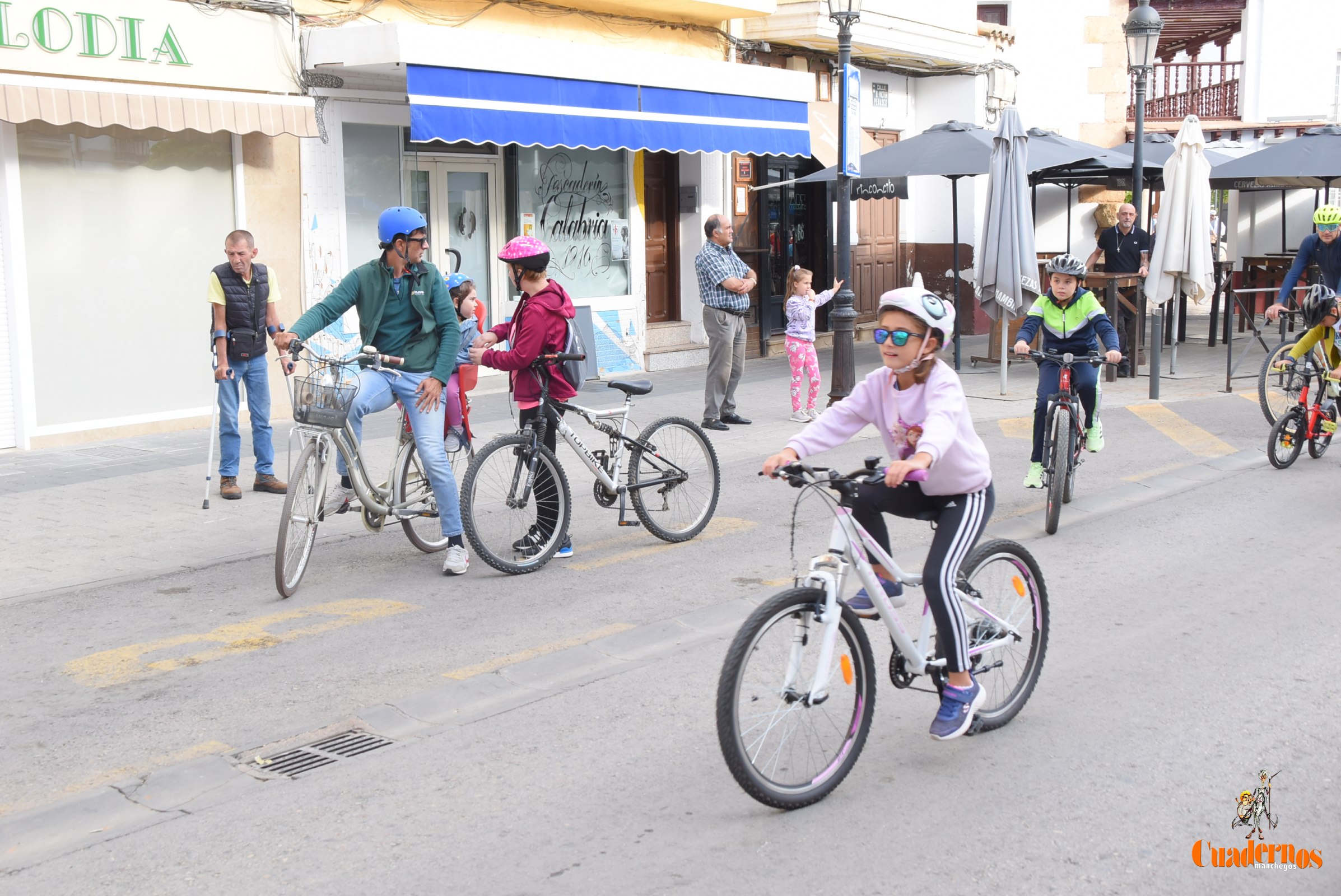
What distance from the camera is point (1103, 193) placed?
24078 millimetres

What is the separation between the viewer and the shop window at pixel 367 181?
13.6 metres

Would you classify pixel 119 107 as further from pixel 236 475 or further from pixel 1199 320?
pixel 1199 320

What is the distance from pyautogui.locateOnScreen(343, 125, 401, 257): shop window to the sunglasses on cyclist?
32.4 ft

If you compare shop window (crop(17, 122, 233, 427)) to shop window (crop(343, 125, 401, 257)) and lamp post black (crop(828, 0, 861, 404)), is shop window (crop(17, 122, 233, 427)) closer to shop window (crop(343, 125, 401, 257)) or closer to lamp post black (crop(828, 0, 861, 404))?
shop window (crop(343, 125, 401, 257))

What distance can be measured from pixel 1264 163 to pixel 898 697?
49.0 ft

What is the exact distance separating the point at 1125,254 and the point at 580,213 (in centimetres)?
640

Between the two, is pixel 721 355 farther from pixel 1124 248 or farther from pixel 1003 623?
pixel 1003 623

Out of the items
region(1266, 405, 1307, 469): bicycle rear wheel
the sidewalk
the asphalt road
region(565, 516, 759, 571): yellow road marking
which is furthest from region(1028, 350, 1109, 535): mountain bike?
the sidewalk

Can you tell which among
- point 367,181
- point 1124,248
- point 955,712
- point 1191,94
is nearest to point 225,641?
point 955,712

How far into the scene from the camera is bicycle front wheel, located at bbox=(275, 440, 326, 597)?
262 inches

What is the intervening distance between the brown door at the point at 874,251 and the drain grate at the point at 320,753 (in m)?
16.1

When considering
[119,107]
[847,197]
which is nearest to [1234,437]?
[847,197]

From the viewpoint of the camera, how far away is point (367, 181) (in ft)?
45.2

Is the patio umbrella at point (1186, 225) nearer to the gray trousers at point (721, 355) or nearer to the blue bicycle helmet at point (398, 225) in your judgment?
the gray trousers at point (721, 355)
